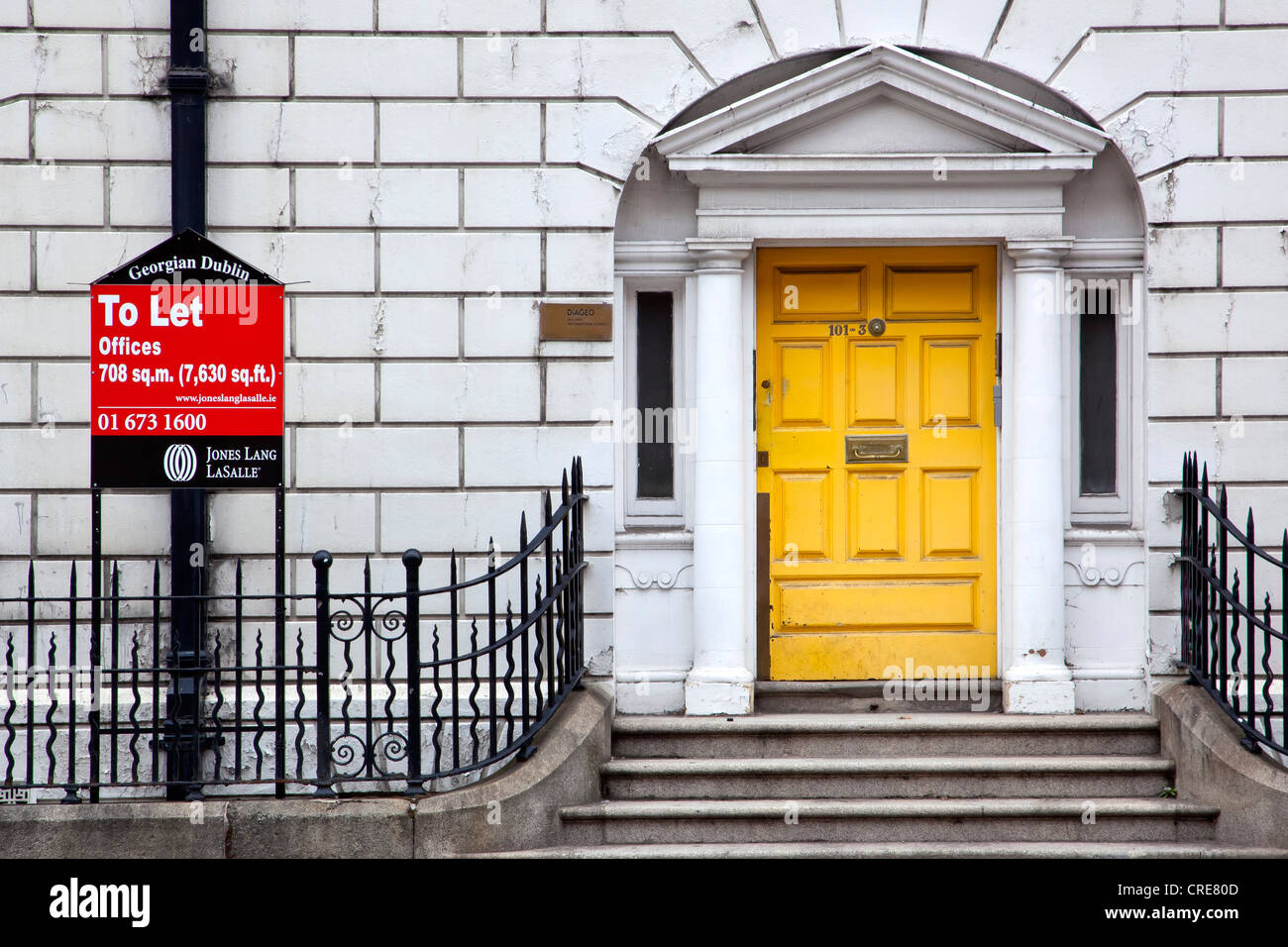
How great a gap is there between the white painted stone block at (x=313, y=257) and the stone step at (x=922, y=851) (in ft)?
10.6

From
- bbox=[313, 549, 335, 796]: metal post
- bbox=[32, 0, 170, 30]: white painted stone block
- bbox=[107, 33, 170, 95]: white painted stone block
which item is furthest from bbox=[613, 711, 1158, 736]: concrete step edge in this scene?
Answer: bbox=[32, 0, 170, 30]: white painted stone block

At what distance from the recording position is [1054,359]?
6.75 meters

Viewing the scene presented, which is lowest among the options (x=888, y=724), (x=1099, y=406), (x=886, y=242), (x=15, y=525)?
(x=888, y=724)

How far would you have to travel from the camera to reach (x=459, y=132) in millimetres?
6746

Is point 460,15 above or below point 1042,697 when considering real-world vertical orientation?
above

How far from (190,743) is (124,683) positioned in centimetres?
54

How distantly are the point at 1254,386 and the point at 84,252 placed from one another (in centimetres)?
661

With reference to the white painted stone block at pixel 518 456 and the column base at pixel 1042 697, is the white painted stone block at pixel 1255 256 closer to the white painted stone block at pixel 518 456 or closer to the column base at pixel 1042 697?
the column base at pixel 1042 697

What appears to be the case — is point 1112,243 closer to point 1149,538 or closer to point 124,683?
point 1149,538

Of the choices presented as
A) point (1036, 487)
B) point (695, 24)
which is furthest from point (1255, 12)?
point (695, 24)

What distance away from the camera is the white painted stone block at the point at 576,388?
266 inches

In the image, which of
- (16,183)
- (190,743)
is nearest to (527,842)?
(190,743)

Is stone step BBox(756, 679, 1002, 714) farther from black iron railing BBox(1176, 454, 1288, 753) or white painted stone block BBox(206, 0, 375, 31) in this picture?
white painted stone block BBox(206, 0, 375, 31)

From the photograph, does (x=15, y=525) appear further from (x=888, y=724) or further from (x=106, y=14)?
(x=888, y=724)
